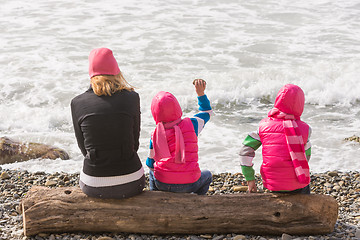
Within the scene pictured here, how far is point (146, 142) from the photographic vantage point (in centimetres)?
780

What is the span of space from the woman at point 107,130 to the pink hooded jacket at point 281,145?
1.13 m

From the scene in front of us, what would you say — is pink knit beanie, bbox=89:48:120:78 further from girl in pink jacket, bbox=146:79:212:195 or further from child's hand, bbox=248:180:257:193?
child's hand, bbox=248:180:257:193

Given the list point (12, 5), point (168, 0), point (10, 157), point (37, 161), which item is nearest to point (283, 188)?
point (37, 161)

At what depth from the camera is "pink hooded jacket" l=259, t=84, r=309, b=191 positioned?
13.4 feet

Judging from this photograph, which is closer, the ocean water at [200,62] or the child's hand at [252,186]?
the child's hand at [252,186]

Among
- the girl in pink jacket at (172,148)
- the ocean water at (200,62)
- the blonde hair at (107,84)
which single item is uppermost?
the blonde hair at (107,84)

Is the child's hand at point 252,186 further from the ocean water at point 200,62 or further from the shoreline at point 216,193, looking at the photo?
the ocean water at point 200,62

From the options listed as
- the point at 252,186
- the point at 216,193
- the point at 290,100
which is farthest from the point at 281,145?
the point at 216,193

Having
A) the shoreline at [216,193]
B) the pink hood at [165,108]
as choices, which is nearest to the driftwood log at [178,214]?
the shoreline at [216,193]

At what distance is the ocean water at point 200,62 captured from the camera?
806cm

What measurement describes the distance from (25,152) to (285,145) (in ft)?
14.3

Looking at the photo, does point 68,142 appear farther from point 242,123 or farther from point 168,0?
point 168,0

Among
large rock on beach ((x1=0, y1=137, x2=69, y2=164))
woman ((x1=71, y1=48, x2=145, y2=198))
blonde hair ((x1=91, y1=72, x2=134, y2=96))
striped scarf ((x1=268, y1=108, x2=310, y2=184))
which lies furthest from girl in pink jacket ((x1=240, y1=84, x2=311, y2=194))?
large rock on beach ((x1=0, y1=137, x2=69, y2=164))

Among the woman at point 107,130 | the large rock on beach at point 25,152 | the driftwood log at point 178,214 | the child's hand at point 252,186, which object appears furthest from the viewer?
the large rock on beach at point 25,152
